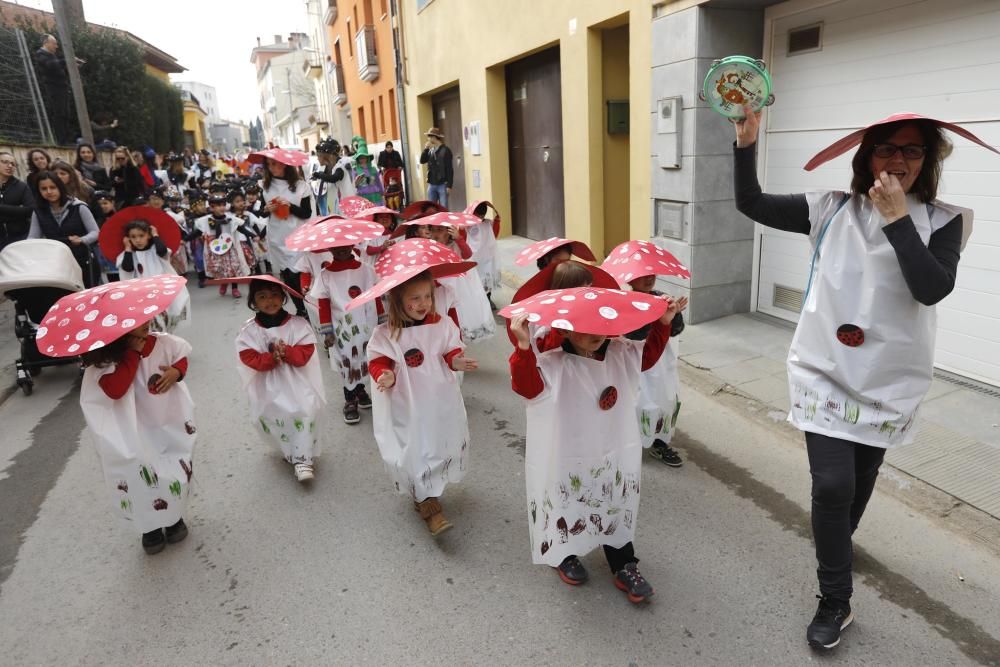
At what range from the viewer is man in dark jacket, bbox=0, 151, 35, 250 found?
6.59 m

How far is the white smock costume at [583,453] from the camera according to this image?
262 centimetres

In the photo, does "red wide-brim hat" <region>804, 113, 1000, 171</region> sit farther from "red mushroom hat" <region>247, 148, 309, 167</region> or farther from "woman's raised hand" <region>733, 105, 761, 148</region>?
"red mushroom hat" <region>247, 148, 309, 167</region>

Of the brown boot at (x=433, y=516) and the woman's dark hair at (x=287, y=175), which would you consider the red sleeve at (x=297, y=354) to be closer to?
the brown boot at (x=433, y=516)

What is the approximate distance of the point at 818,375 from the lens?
97.5 inches

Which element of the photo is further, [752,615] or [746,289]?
[746,289]

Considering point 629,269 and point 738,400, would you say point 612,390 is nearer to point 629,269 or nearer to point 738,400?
point 629,269

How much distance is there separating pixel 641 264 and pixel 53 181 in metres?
6.06

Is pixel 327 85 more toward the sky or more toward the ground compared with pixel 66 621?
more toward the sky

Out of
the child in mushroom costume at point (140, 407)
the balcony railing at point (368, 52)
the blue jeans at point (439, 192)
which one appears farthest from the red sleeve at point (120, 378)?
the balcony railing at point (368, 52)

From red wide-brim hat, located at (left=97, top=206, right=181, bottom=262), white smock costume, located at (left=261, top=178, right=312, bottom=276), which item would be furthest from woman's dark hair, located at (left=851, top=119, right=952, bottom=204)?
white smock costume, located at (left=261, top=178, right=312, bottom=276)

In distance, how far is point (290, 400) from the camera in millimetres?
4055

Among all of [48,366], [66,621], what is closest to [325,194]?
[48,366]

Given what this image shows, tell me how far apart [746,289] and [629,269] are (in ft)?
12.9

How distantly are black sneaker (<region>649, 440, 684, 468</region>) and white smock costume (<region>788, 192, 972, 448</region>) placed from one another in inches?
62.6
